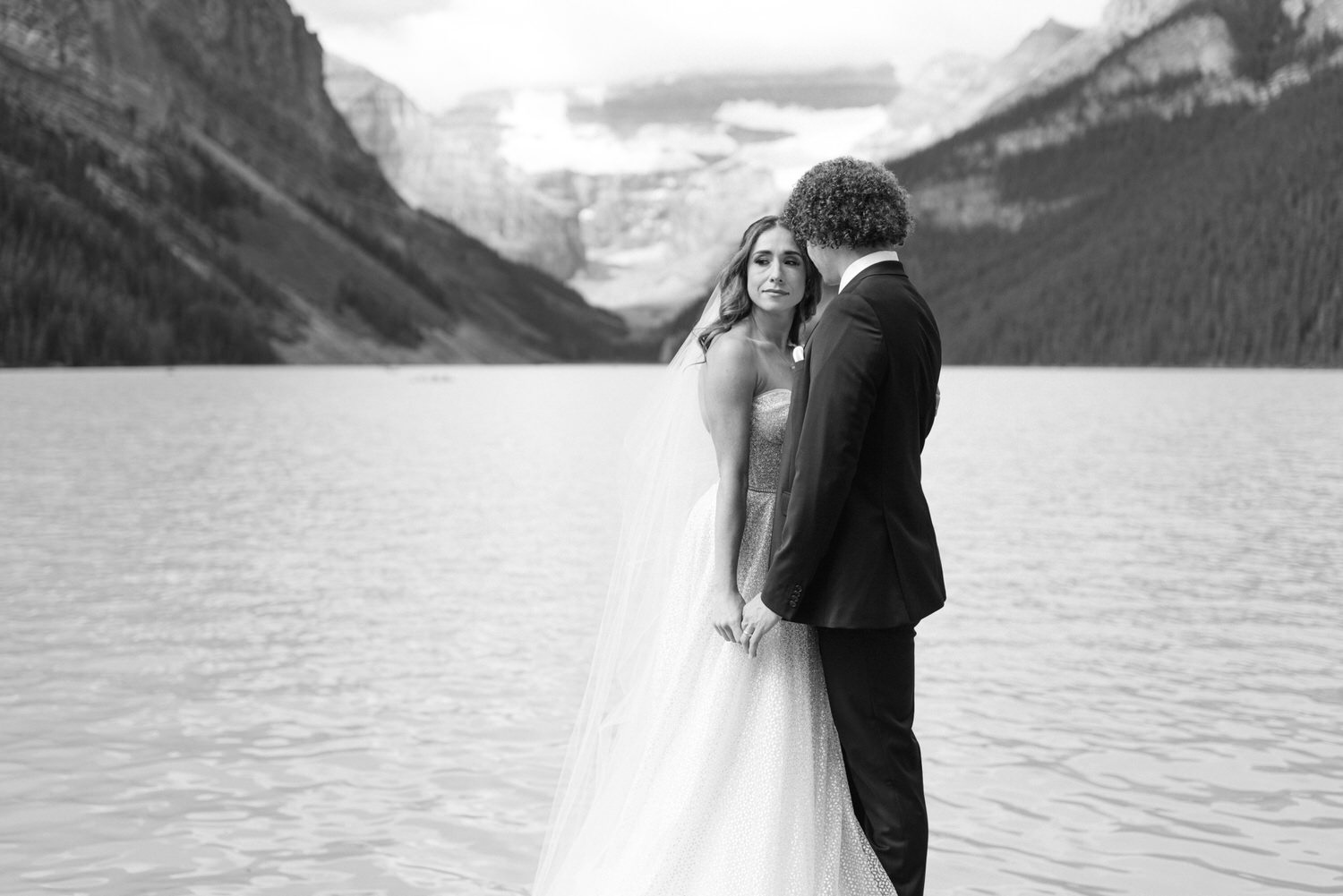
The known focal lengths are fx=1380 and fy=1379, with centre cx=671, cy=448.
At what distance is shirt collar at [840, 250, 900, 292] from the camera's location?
561 centimetres

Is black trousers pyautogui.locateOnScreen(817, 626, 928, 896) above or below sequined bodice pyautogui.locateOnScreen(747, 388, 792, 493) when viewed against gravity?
below

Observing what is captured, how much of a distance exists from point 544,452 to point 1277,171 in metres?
177

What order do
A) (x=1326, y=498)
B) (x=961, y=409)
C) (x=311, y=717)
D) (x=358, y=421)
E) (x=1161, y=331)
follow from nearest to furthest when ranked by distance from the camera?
1. (x=311, y=717)
2. (x=1326, y=498)
3. (x=358, y=421)
4. (x=961, y=409)
5. (x=1161, y=331)

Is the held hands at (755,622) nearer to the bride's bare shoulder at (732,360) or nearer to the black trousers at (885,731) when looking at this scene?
the black trousers at (885,731)

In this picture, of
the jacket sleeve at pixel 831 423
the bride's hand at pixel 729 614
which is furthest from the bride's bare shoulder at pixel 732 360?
the bride's hand at pixel 729 614

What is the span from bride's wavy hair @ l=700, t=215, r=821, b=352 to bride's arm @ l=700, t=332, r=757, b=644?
0.69 feet

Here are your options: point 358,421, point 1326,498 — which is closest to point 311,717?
point 1326,498

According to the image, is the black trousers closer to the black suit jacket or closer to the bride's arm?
the black suit jacket

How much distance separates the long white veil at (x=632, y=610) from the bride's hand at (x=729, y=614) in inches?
32.0

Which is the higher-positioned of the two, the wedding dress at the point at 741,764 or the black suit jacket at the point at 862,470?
the black suit jacket at the point at 862,470

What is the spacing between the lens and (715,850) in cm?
611

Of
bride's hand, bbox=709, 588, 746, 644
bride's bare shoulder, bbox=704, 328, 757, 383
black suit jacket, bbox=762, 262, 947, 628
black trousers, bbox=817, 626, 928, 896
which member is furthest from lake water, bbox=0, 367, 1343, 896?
bride's bare shoulder, bbox=704, 328, 757, 383

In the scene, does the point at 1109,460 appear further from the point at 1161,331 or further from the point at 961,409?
the point at 1161,331

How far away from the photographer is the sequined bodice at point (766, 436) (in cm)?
607
